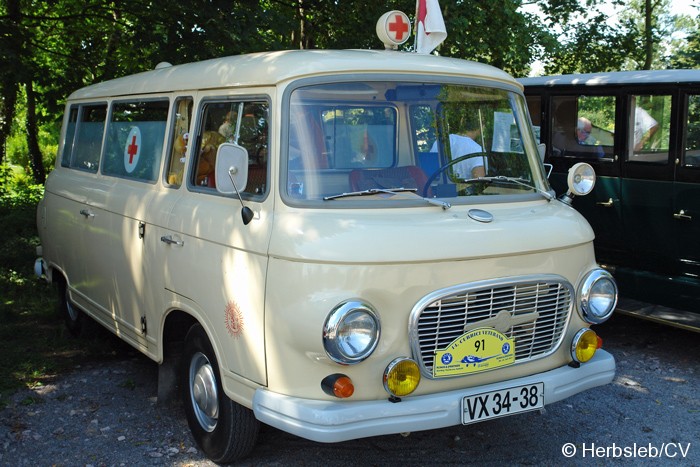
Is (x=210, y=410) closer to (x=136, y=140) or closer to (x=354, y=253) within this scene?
(x=354, y=253)

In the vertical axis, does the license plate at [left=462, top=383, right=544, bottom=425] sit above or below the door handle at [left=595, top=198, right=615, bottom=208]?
below

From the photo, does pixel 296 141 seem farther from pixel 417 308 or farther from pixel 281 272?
pixel 417 308

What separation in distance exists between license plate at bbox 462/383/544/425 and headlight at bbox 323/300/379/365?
574 millimetres

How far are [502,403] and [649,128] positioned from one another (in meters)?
3.74

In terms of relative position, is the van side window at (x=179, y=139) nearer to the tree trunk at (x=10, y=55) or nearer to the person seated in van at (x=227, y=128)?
the person seated in van at (x=227, y=128)

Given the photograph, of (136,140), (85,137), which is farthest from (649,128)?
(85,137)

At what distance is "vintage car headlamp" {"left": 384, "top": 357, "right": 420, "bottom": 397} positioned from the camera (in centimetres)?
362

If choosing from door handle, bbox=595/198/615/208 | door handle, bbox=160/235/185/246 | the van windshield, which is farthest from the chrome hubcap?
door handle, bbox=595/198/615/208

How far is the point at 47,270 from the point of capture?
7238mm

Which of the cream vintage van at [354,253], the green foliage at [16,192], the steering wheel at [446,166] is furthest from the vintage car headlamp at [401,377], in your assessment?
the green foliage at [16,192]

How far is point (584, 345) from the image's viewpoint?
4211 mm

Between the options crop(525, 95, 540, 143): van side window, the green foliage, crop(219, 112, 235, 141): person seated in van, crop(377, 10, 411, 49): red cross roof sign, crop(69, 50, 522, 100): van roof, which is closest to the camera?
crop(69, 50, 522, 100): van roof

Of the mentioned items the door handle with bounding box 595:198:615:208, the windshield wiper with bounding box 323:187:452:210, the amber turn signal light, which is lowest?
the amber turn signal light

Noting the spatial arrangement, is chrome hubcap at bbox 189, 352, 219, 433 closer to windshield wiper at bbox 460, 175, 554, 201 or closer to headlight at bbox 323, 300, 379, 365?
headlight at bbox 323, 300, 379, 365
